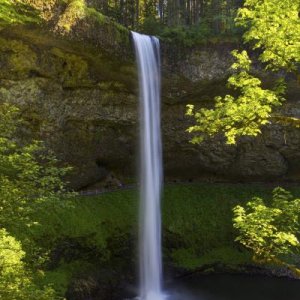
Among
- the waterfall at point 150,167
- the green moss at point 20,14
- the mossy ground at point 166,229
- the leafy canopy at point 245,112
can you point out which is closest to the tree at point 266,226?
the leafy canopy at point 245,112

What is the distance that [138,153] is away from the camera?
25984mm

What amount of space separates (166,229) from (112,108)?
29.2 ft

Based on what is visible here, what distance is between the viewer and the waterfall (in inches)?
885

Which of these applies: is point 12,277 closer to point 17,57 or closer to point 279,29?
point 279,29

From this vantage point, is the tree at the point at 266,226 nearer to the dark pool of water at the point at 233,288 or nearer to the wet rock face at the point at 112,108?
the wet rock face at the point at 112,108

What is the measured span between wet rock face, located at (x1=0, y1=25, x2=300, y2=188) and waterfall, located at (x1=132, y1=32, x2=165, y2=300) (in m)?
0.79

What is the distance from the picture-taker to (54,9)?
58.9 feet

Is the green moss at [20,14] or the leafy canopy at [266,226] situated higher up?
the green moss at [20,14]

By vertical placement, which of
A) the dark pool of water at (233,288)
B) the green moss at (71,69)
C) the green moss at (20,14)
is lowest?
the dark pool of water at (233,288)

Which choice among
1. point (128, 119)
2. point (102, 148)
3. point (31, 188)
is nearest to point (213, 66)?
point (128, 119)

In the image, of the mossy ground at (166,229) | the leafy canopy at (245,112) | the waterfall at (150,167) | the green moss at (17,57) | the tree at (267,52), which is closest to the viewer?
the tree at (267,52)

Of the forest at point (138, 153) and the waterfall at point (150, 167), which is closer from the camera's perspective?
the forest at point (138, 153)

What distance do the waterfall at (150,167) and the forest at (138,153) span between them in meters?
0.08

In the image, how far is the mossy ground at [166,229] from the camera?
2205 cm
